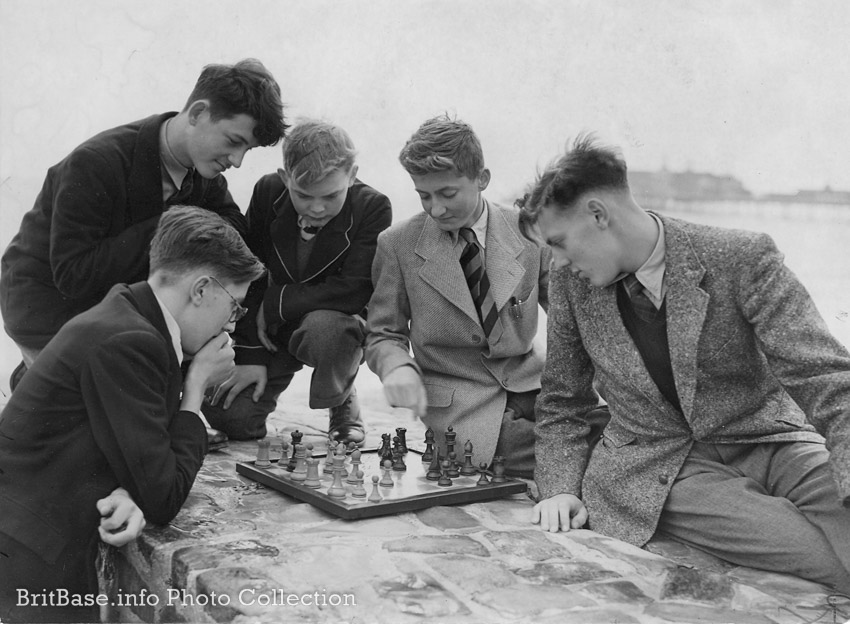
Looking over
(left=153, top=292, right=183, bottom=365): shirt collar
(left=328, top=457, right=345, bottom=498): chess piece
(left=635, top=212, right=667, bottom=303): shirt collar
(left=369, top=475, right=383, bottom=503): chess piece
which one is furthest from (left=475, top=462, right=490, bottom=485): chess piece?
(left=153, top=292, right=183, bottom=365): shirt collar

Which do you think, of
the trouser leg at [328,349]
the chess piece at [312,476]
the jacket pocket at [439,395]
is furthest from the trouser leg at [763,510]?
the trouser leg at [328,349]

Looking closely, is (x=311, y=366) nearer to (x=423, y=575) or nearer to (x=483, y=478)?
(x=483, y=478)

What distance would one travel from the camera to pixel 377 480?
2.79 meters

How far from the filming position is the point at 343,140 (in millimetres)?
3613

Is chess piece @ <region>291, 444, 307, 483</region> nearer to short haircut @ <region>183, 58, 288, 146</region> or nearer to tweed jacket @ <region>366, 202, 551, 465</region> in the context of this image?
tweed jacket @ <region>366, 202, 551, 465</region>

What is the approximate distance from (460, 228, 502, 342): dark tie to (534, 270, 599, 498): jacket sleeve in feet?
1.21

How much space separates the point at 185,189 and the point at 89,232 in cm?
46

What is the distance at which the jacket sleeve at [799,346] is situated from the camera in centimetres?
218

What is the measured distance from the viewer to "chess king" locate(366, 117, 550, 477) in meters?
3.17

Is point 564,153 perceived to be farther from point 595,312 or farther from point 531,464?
point 531,464

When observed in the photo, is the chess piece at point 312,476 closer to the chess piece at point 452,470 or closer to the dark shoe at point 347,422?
the chess piece at point 452,470

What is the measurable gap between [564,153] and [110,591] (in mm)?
1914

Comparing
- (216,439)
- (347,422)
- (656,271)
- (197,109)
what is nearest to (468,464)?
(656,271)

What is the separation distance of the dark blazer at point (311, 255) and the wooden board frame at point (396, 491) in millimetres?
821
